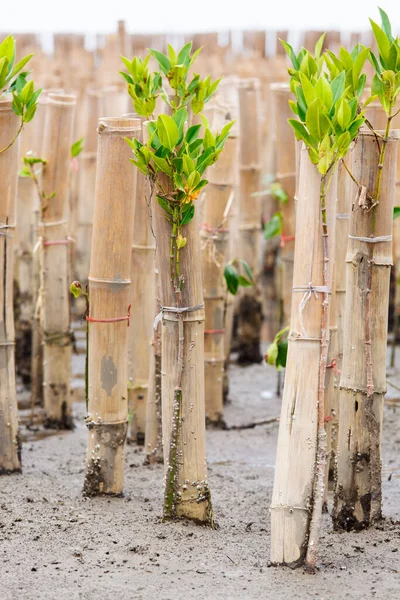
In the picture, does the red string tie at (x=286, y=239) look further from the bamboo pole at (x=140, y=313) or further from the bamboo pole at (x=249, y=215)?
the bamboo pole at (x=249, y=215)

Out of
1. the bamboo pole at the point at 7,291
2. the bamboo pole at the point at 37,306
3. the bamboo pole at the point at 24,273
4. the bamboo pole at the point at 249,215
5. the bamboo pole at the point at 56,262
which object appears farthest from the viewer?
the bamboo pole at the point at 249,215

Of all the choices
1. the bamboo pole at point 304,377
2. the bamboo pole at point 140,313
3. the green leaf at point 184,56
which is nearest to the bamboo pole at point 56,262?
the bamboo pole at point 140,313

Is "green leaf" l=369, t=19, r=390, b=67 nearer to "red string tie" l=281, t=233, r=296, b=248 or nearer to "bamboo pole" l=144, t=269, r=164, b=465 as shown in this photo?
"bamboo pole" l=144, t=269, r=164, b=465

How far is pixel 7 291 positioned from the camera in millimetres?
3477

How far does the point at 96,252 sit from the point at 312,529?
1205 millimetres

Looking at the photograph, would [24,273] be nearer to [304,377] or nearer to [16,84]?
[16,84]

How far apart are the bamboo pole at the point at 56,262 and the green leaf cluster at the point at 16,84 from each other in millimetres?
839

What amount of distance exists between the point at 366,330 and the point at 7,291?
56.3 inches

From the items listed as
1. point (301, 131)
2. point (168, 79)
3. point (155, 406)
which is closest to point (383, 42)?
point (301, 131)

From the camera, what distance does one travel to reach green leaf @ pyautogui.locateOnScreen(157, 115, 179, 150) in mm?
2629

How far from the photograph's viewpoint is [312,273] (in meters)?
2.51

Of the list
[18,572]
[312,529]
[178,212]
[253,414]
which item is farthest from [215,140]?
[253,414]

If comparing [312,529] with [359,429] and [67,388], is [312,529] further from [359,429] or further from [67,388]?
[67,388]

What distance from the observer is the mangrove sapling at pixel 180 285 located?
270 cm
